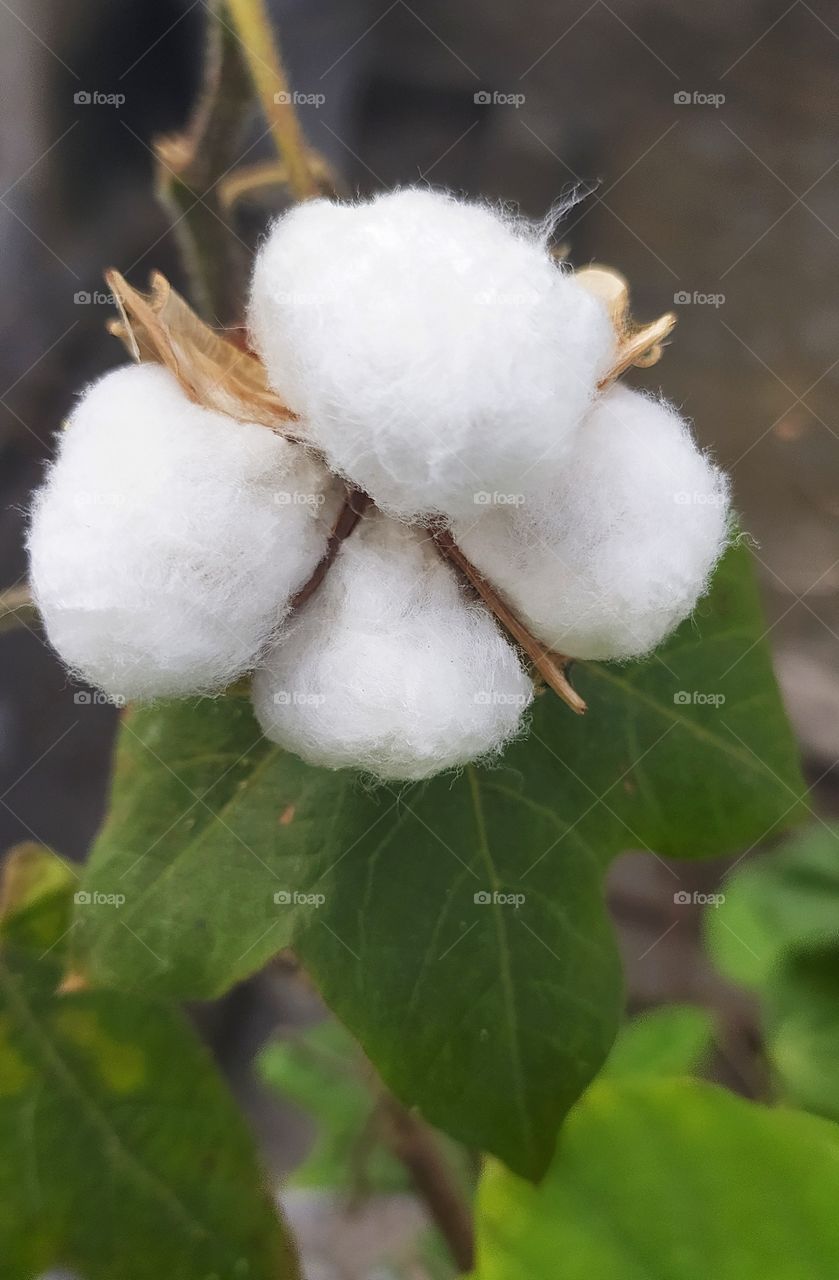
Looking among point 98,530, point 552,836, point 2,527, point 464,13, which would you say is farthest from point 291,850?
point 464,13

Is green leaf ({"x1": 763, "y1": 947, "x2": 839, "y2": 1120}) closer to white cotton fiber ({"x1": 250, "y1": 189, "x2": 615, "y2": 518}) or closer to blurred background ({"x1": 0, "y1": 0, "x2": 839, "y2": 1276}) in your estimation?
blurred background ({"x1": 0, "y1": 0, "x2": 839, "y2": 1276})

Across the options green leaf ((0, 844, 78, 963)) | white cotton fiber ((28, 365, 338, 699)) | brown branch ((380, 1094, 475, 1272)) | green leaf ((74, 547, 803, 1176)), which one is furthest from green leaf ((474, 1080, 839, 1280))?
white cotton fiber ((28, 365, 338, 699))

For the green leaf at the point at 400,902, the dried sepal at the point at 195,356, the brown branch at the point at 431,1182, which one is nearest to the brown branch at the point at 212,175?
the dried sepal at the point at 195,356

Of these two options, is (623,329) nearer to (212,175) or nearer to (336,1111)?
(212,175)

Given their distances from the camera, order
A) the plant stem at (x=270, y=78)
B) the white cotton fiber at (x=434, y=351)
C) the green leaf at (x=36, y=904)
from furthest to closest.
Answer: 1. the green leaf at (x=36, y=904)
2. the plant stem at (x=270, y=78)
3. the white cotton fiber at (x=434, y=351)

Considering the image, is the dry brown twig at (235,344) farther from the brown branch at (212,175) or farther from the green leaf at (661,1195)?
the green leaf at (661,1195)

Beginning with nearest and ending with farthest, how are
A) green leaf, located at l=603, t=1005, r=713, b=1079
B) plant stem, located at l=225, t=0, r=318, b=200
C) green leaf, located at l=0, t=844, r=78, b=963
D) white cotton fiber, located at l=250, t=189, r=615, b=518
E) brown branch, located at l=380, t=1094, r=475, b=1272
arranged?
white cotton fiber, located at l=250, t=189, r=615, b=518 → plant stem, located at l=225, t=0, r=318, b=200 → green leaf, located at l=0, t=844, r=78, b=963 → brown branch, located at l=380, t=1094, r=475, b=1272 → green leaf, located at l=603, t=1005, r=713, b=1079
